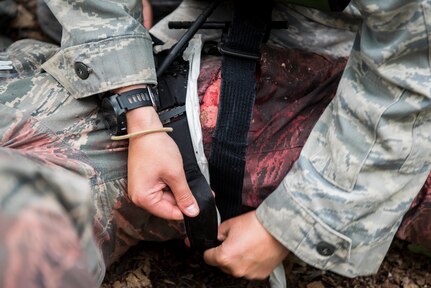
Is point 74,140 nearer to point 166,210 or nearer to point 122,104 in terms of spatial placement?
point 122,104

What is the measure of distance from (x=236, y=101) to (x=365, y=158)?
30 cm

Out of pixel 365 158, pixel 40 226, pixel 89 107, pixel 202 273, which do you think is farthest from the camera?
pixel 202 273

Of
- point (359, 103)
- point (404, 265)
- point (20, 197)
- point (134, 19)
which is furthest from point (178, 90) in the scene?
point (20, 197)

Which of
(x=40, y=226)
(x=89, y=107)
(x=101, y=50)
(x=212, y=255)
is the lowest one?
(x=212, y=255)

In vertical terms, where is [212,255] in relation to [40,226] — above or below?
below

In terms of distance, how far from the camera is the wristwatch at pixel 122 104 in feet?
4.10

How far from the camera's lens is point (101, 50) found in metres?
1.27

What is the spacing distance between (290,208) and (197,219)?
0.19m

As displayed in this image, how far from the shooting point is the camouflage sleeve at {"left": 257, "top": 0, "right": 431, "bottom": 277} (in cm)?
114

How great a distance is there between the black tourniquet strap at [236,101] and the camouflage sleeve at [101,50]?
6.5 inches

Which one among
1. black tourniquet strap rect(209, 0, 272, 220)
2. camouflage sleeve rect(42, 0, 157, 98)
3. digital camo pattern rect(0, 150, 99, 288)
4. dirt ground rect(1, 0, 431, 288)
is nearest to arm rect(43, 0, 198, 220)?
camouflage sleeve rect(42, 0, 157, 98)

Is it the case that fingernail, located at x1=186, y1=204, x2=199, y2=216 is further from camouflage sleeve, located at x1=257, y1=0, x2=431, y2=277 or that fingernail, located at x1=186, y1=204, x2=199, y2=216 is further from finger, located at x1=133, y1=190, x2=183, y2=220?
camouflage sleeve, located at x1=257, y1=0, x2=431, y2=277

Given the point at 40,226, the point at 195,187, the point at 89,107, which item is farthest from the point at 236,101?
the point at 40,226

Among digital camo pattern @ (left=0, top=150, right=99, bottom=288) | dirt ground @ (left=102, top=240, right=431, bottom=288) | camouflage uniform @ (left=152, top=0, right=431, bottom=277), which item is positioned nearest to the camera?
digital camo pattern @ (left=0, top=150, right=99, bottom=288)
